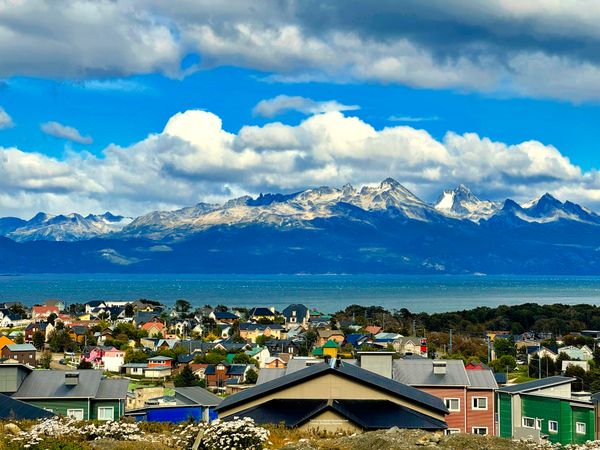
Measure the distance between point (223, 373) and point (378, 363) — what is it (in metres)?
43.8

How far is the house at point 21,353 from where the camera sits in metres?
74.1

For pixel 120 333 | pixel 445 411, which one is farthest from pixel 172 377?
pixel 445 411

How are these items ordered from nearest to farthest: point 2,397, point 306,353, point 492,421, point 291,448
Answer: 1. point 291,448
2. point 2,397
3. point 492,421
4. point 306,353

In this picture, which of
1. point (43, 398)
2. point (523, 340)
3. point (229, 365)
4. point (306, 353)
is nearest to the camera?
point (43, 398)

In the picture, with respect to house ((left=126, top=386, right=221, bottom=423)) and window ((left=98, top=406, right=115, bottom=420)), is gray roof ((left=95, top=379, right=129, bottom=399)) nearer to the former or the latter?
window ((left=98, top=406, right=115, bottom=420))

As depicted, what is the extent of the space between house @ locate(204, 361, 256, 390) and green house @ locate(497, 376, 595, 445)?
3744cm

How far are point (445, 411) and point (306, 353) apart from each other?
220ft

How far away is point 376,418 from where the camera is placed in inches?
714

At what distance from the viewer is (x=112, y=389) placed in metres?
27.4

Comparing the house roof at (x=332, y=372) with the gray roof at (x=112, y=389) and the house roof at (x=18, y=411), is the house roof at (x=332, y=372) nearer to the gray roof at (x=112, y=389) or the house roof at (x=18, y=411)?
the house roof at (x=18, y=411)

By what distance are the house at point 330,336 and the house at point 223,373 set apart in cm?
2548

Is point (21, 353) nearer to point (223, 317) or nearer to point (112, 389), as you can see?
point (223, 317)

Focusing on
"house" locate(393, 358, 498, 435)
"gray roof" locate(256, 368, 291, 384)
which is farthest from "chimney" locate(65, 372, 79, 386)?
"house" locate(393, 358, 498, 435)

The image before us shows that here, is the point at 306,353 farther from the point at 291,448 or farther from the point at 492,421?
the point at 291,448
